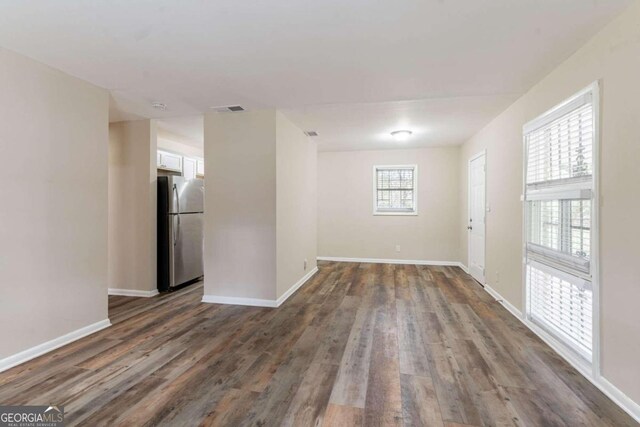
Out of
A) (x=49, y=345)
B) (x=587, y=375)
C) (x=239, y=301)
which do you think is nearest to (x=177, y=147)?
(x=239, y=301)

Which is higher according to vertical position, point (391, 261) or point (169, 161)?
point (169, 161)

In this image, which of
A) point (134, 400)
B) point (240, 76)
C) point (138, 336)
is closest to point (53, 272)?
point (138, 336)

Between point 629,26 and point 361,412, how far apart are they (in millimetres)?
2860

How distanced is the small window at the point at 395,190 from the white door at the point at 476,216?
1285mm

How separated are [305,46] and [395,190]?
15.7 ft

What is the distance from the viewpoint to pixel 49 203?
2680mm

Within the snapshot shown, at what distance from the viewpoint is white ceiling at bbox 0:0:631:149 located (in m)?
1.89

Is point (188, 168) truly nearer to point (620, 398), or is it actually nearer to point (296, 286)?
point (296, 286)

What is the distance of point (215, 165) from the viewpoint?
4.00 meters

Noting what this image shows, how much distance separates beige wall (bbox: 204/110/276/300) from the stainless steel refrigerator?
81 centimetres

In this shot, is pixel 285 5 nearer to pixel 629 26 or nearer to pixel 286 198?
pixel 629 26

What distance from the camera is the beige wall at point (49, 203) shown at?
2404 millimetres

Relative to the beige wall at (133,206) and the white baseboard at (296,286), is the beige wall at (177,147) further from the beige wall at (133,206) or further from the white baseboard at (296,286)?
the white baseboard at (296,286)

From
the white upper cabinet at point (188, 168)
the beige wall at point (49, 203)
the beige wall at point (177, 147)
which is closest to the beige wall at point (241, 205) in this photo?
the beige wall at point (49, 203)
